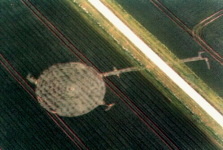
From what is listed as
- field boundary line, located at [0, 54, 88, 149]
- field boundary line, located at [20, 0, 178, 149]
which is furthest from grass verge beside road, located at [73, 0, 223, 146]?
field boundary line, located at [0, 54, 88, 149]

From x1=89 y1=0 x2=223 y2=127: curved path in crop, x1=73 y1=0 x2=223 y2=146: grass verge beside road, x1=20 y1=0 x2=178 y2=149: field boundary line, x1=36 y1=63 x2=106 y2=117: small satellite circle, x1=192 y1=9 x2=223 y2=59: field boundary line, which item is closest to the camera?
x1=36 y1=63 x2=106 y2=117: small satellite circle

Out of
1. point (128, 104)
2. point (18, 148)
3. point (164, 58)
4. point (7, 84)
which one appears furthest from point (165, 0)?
point (18, 148)

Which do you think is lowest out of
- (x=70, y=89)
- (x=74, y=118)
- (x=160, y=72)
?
(x=74, y=118)

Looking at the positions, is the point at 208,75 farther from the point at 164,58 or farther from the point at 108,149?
the point at 108,149

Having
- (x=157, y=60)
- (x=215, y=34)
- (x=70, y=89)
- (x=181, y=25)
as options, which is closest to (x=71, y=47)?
(x=70, y=89)

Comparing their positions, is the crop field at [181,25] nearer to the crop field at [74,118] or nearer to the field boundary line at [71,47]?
the crop field at [74,118]

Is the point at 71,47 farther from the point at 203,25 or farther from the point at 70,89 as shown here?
the point at 203,25

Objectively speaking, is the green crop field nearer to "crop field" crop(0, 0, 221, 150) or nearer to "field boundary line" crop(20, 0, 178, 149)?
"crop field" crop(0, 0, 221, 150)
